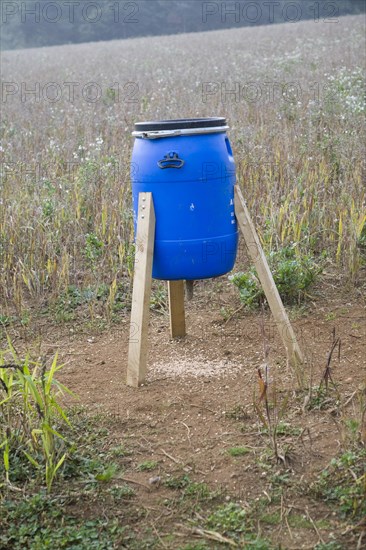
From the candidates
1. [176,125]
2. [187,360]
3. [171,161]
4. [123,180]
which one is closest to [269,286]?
[187,360]

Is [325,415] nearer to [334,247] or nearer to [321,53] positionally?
[334,247]

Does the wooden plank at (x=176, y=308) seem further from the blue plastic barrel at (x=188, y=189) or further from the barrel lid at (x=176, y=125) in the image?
the barrel lid at (x=176, y=125)

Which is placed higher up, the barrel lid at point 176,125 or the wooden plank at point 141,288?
the barrel lid at point 176,125

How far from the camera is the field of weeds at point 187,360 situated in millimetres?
2482

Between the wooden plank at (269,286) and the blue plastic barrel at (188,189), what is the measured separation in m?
0.05

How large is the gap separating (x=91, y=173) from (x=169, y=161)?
2522 mm

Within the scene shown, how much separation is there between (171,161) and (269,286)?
2.39 feet

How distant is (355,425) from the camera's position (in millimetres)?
2686

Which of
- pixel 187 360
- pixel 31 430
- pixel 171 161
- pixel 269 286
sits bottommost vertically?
→ pixel 187 360

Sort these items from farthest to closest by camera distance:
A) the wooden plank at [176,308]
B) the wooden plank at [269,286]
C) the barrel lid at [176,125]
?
1. the wooden plank at [176,308]
2. the wooden plank at [269,286]
3. the barrel lid at [176,125]

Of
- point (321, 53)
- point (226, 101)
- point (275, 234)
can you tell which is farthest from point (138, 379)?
point (321, 53)

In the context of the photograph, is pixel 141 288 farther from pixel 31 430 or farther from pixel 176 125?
pixel 31 430

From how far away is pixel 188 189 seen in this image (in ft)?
11.2

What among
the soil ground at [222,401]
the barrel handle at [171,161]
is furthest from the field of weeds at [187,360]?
the barrel handle at [171,161]
